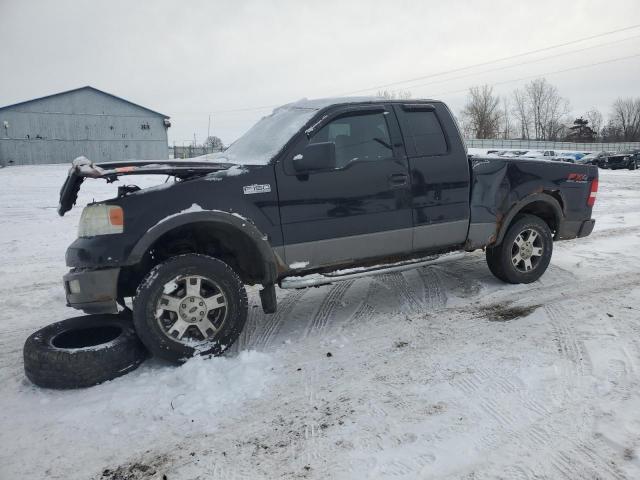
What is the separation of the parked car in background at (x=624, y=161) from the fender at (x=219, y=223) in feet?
110

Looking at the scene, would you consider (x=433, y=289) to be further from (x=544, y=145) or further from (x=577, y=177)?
(x=544, y=145)

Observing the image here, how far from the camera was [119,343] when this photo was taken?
11.3 feet

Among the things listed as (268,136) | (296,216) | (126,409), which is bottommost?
(126,409)

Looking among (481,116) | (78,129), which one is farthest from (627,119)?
(78,129)

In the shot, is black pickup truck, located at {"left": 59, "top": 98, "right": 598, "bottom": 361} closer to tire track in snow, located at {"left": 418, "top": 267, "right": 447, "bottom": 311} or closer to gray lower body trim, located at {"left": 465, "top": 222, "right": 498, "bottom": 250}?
gray lower body trim, located at {"left": 465, "top": 222, "right": 498, "bottom": 250}

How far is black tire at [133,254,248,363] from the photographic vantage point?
3.38m

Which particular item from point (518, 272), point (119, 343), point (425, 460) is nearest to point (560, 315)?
point (518, 272)

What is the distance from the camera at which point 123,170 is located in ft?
11.4

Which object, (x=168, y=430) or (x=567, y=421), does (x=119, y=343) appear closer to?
(x=168, y=430)

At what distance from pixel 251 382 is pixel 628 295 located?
13.1 feet

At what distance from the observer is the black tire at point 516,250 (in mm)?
5102

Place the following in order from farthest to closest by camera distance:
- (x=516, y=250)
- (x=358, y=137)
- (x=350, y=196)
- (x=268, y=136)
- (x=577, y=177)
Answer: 1. (x=577, y=177)
2. (x=516, y=250)
3. (x=268, y=136)
4. (x=358, y=137)
5. (x=350, y=196)

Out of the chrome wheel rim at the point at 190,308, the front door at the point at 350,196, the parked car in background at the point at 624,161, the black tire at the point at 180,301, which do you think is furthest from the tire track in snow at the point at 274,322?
the parked car in background at the point at 624,161

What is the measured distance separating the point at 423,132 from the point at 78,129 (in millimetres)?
37596
